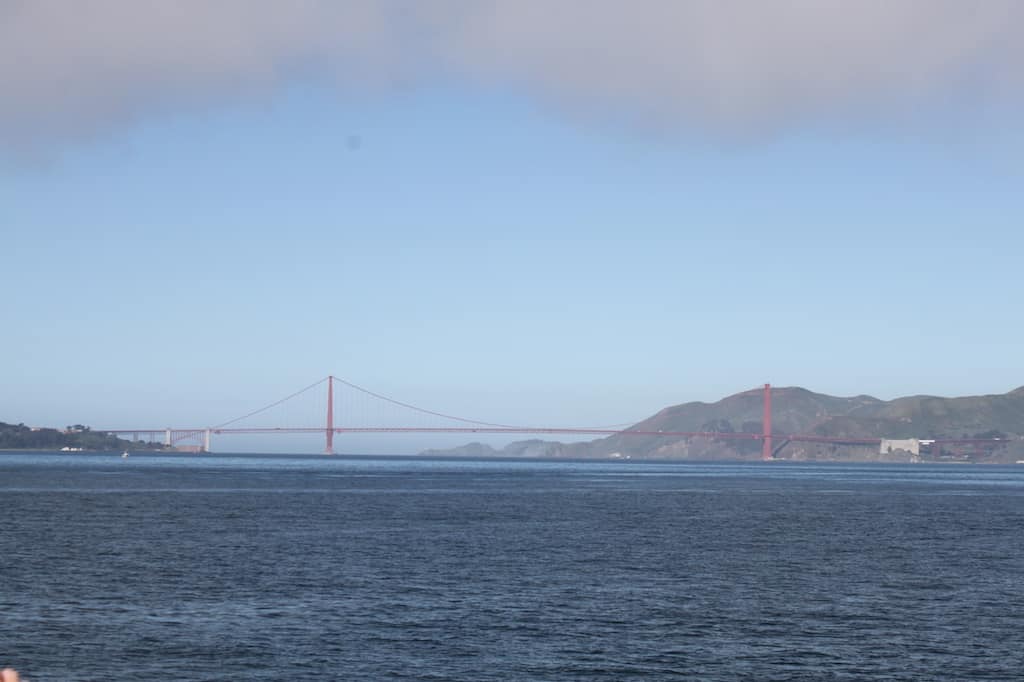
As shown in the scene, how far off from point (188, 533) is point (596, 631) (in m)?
36.6

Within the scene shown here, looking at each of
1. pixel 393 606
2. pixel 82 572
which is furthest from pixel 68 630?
pixel 82 572

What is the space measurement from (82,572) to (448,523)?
3065cm

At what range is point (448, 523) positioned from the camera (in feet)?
244

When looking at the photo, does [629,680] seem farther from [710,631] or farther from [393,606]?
[393,606]

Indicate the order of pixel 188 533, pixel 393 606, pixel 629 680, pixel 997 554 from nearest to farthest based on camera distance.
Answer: pixel 629 680
pixel 393 606
pixel 997 554
pixel 188 533

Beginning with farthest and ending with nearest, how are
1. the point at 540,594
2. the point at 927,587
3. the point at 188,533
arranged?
the point at 188,533, the point at 927,587, the point at 540,594

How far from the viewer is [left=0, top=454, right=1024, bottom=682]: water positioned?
30609 mm

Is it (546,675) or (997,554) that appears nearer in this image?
(546,675)

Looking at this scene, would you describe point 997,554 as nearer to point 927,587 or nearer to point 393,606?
point 927,587

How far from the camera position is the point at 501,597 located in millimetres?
40969

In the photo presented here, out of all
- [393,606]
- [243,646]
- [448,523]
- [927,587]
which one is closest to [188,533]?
[448,523]

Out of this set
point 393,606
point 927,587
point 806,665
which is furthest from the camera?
point 927,587

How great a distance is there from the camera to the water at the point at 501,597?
3061cm

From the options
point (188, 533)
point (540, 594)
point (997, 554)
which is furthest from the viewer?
point (188, 533)
